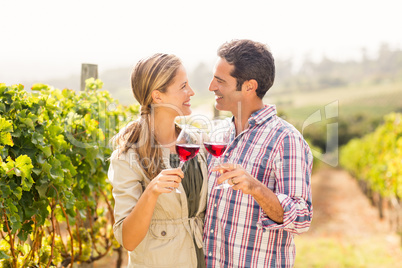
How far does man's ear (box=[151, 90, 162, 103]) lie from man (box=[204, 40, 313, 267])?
0.36m

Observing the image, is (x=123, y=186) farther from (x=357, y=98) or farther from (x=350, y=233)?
(x=357, y=98)

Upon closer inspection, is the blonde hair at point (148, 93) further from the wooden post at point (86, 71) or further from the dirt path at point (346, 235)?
the dirt path at point (346, 235)

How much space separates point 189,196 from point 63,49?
7127mm

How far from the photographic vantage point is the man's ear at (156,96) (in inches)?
85.1

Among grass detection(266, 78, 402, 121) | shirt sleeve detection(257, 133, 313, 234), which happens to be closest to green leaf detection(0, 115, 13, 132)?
shirt sleeve detection(257, 133, 313, 234)

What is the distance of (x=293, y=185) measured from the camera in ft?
6.27

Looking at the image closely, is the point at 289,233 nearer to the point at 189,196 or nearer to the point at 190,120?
the point at 189,196

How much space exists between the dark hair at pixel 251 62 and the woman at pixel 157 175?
12.1 inches

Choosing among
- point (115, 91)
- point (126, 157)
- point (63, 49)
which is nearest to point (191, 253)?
point (126, 157)

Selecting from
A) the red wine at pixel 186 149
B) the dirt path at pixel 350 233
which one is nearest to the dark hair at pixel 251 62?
the red wine at pixel 186 149

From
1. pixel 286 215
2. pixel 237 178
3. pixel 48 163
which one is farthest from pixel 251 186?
pixel 48 163

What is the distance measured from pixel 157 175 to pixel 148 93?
47 cm

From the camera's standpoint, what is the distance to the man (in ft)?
6.16

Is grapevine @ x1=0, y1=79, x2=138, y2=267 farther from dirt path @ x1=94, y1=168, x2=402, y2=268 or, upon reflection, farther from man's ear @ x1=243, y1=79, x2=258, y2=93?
dirt path @ x1=94, y1=168, x2=402, y2=268
